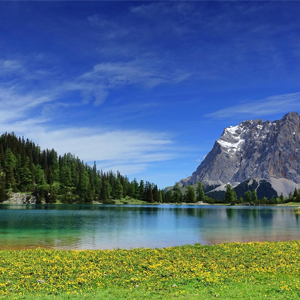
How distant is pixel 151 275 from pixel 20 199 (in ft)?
623

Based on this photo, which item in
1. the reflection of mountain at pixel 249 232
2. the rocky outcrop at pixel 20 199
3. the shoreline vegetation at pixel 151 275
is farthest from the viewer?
the rocky outcrop at pixel 20 199

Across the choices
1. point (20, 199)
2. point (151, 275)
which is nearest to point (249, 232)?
A: point (151, 275)

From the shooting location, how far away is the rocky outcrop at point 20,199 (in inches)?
7227

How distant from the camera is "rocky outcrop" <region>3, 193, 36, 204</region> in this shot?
184 metres

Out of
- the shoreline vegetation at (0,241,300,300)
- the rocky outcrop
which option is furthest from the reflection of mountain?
the rocky outcrop

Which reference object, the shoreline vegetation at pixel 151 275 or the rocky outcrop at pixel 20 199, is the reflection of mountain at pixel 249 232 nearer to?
the shoreline vegetation at pixel 151 275

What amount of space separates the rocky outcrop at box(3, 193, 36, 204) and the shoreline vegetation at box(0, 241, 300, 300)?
175 meters

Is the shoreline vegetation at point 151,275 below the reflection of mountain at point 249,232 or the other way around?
the other way around

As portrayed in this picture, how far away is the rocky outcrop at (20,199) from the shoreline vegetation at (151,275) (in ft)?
573

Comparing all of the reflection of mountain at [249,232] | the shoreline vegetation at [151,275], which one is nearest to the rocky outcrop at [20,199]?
the reflection of mountain at [249,232]

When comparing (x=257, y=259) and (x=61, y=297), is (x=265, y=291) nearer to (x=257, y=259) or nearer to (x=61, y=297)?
(x=257, y=259)

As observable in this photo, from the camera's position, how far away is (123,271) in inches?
809

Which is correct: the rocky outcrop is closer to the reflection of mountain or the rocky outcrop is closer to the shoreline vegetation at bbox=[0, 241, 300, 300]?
the reflection of mountain

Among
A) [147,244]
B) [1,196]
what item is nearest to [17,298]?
[147,244]
